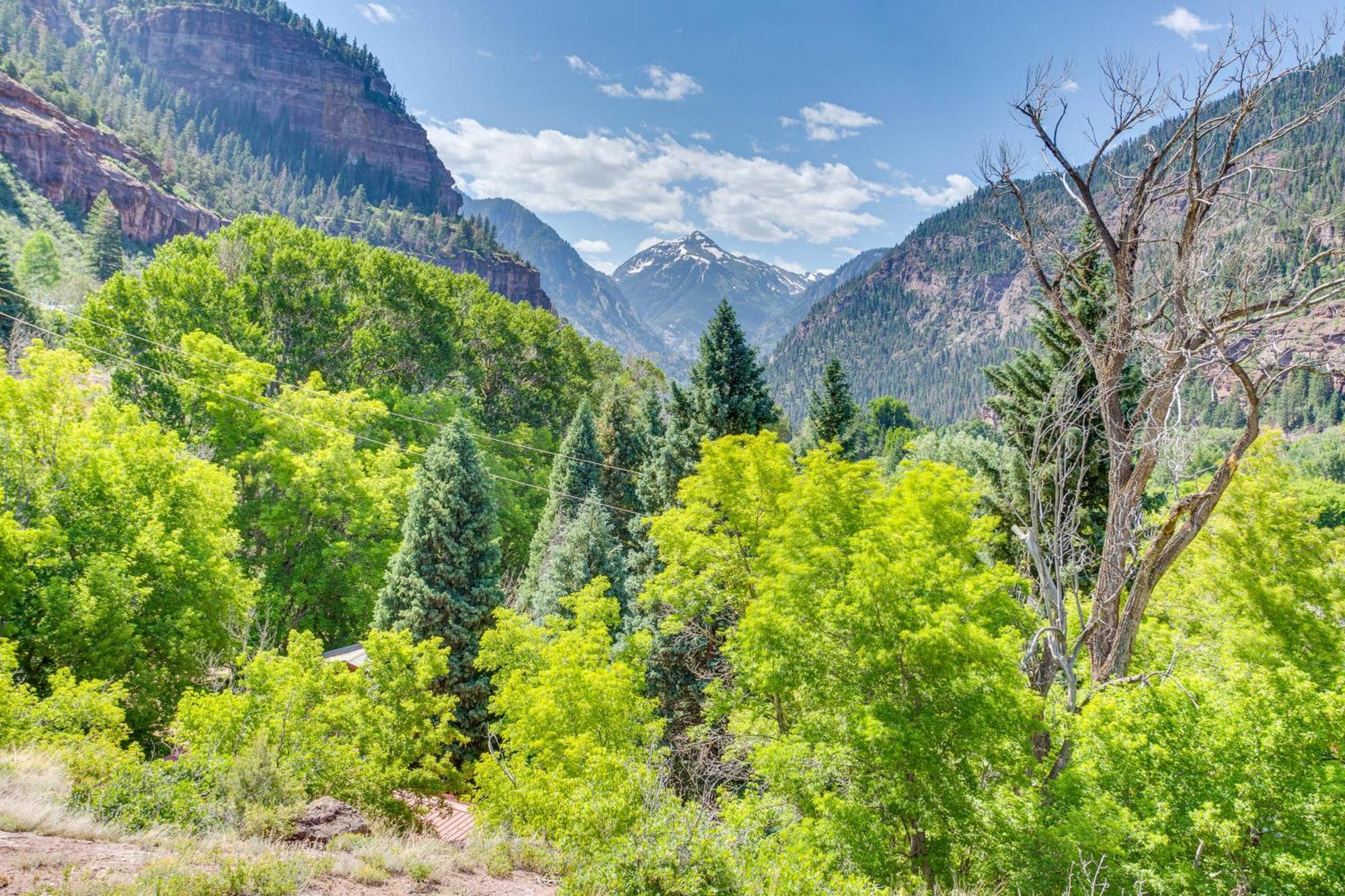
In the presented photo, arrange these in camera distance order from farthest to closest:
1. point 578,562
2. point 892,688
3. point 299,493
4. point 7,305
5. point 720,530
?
point 7,305 → point 299,493 → point 578,562 → point 720,530 → point 892,688

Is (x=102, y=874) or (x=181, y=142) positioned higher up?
(x=181, y=142)

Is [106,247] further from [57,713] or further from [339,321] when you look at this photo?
[57,713]

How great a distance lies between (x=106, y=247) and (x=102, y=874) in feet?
318

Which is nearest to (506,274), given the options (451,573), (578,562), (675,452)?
(675,452)

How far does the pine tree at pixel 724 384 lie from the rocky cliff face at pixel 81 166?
112 meters

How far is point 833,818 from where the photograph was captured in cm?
816

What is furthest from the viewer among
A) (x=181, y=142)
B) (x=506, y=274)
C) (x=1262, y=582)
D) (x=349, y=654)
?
(x=506, y=274)

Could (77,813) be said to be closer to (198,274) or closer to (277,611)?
(277,611)

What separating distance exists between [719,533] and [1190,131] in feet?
35.3

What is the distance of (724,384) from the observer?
20547 millimetres

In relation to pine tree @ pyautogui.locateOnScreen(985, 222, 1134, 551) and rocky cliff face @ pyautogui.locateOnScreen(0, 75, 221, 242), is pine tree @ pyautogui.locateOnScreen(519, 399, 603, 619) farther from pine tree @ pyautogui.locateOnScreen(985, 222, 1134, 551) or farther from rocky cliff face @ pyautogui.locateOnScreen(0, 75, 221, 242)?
rocky cliff face @ pyautogui.locateOnScreen(0, 75, 221, 242)

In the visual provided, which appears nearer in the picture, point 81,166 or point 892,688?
point 892,688

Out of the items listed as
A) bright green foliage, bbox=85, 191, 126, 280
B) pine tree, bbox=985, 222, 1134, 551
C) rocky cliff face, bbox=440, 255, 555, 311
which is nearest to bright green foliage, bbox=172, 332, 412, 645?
pine tree, bbox=985, 222, 1134, 551

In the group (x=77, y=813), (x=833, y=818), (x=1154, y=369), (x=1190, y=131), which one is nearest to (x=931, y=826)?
(x=833, y=818)
